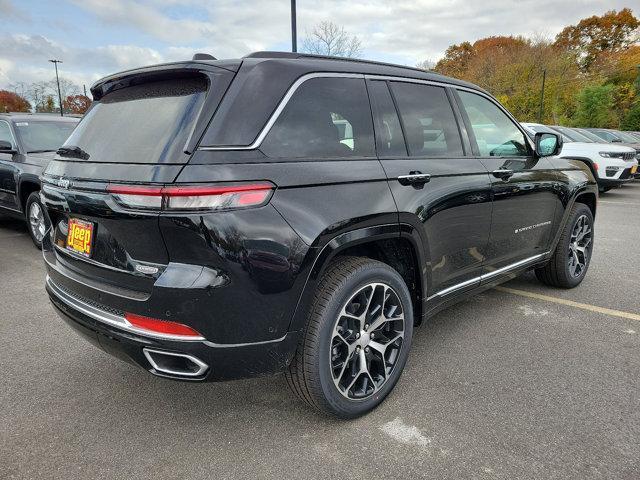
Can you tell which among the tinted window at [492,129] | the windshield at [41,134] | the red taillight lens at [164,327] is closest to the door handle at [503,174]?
the tinted window at [492,129]

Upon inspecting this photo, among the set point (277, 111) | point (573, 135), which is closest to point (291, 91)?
point (277, 111)

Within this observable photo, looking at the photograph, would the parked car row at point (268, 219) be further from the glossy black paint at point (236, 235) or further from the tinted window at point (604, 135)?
the tinted window at point (604, 135)

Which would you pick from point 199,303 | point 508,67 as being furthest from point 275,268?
point 508,67

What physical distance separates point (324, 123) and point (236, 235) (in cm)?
79

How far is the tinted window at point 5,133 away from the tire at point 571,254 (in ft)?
21.9

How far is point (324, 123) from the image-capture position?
7.54ft

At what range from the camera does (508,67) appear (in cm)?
4369

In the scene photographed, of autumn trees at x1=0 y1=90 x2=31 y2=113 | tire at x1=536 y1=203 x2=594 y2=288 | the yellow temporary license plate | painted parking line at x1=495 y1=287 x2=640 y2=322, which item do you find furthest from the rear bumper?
autumn trees at x1=0 y1=90 x2=31 y2=113

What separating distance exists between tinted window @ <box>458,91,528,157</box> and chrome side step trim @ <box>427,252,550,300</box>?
2.78 feet

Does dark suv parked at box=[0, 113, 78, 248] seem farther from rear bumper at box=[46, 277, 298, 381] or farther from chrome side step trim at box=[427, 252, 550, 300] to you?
chrome side step trim at box=[427, 252, 550, 300]

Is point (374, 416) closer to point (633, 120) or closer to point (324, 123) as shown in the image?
point (324, 123)

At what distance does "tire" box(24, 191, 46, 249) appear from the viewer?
18.8 feet

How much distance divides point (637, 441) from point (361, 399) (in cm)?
132

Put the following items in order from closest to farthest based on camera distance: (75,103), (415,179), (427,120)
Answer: (415,179) → (427,120) → (75,103)
